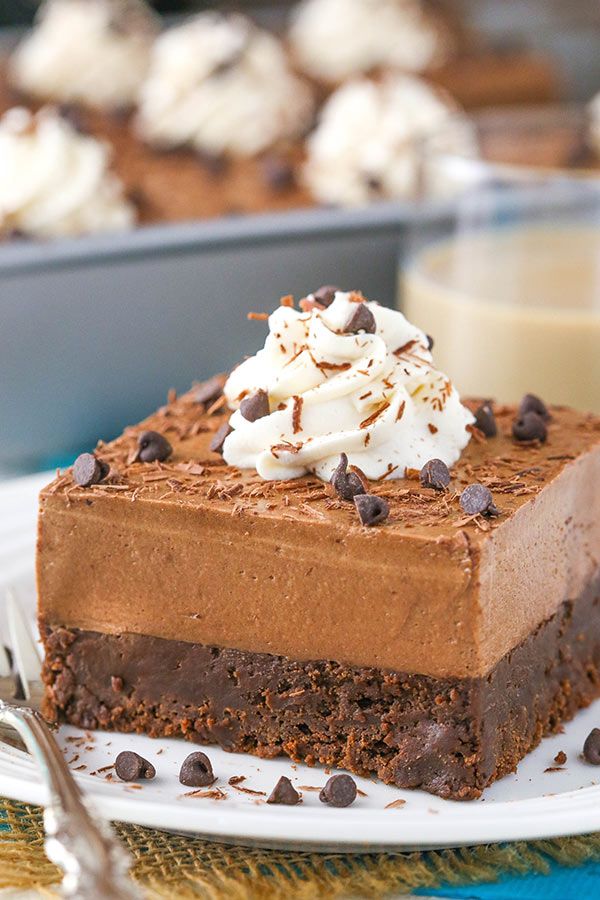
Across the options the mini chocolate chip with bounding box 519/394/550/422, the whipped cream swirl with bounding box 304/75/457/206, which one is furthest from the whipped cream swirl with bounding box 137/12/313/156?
the mini chocolate chip with bounding box 519/394/550/422

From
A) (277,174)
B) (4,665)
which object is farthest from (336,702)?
(277,174)

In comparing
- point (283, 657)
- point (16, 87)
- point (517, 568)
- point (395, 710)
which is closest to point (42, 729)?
point (283, 657)

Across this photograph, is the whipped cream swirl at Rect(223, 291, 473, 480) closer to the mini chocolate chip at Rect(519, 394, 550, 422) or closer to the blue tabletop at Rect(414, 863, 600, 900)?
the mini chocolate chip at Rect(519, 394, 550, 422)

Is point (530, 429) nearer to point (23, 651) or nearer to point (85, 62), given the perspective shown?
point (23, 651)

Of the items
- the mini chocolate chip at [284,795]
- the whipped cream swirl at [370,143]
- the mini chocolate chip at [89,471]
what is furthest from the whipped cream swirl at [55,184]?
the mini chocolate chip at [284,795]

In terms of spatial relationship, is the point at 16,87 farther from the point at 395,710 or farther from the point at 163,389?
the point at 395,710
